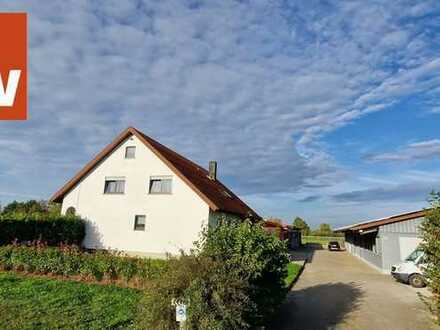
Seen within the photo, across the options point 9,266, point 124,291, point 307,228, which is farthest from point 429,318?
point 307,228

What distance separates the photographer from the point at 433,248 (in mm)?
7363

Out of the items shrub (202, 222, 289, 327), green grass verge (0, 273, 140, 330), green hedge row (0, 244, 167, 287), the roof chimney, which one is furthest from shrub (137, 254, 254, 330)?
the roof chimney

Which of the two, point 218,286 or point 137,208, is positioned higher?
point 137,208

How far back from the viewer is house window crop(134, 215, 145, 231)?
2233cm

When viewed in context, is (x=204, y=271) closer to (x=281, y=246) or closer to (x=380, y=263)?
(x=281, y=246)

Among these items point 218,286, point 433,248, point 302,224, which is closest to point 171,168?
point 218,286

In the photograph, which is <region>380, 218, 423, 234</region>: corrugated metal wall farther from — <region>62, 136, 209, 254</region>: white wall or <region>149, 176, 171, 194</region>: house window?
<region>149, 176, 171, 194</region>: house window

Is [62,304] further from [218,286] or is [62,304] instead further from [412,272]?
[412,272]

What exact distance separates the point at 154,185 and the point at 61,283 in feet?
34.7

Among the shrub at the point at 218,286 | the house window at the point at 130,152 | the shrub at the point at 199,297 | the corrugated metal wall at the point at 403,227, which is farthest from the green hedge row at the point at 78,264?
the corrugated metal wall at the point at 403,227

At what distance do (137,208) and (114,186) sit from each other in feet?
7.96

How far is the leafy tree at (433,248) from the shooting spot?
7176mm

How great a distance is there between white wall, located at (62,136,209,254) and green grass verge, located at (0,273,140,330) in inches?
356

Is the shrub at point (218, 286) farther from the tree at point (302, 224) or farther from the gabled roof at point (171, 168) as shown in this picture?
the tree at point (302, 224)
